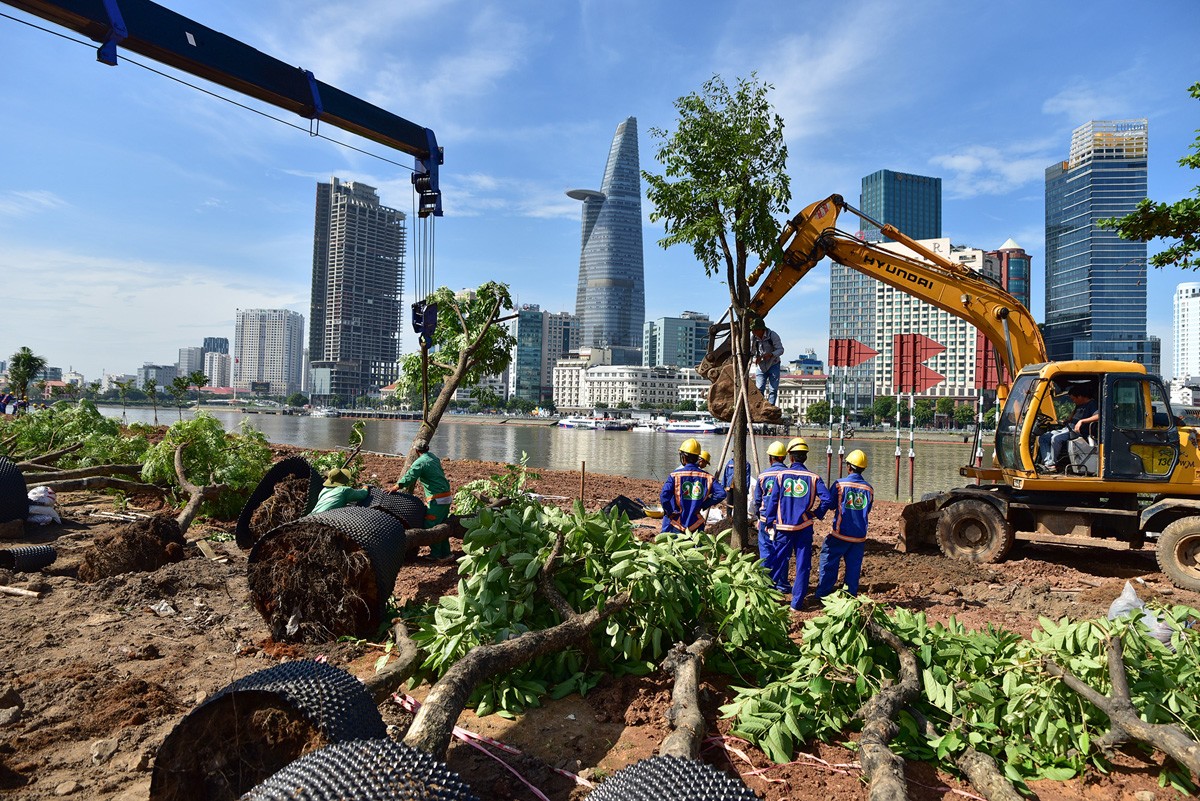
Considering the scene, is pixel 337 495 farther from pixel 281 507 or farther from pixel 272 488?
pixel 272 488

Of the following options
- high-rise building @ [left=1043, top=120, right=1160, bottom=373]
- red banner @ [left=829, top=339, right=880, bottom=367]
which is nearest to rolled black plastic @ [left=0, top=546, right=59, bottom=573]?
red banner @ [left=829, top=339, right=880, bottom=367]

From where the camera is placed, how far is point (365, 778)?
7.85 feet

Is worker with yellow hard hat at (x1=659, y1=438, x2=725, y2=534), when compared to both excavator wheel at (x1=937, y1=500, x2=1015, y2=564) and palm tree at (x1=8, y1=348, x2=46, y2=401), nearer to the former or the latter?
excavator wheel at (x1=937, y1=500, x2=1015, y2=564)

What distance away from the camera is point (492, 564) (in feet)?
16.4

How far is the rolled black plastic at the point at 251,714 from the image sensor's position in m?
3.10

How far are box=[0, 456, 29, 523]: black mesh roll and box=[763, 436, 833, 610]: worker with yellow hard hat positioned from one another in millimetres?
8975

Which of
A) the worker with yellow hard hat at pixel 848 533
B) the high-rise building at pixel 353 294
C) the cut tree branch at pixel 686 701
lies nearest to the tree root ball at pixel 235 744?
the cut tree branch at pixel 686 701

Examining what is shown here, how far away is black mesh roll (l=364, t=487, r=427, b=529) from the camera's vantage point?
25.2 feet

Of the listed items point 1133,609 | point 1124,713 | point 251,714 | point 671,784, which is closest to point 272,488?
point 251,714

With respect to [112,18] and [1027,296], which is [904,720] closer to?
[112,18]

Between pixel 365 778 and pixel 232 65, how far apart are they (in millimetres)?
9872

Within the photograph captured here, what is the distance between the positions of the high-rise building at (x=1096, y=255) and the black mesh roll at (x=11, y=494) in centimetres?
15860

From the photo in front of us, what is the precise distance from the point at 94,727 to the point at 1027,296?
162m

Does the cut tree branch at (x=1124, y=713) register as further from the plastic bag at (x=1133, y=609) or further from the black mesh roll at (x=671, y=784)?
the black mesh roll at (x=671, y=784)
